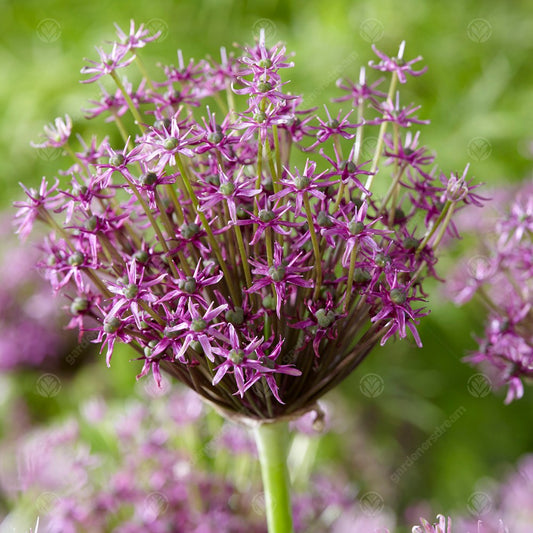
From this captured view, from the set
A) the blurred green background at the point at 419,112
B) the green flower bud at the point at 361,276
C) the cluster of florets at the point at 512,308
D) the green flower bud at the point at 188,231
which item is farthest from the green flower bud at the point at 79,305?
the blurred green background at the point at 419,112

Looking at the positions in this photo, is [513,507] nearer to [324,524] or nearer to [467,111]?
[324,524]

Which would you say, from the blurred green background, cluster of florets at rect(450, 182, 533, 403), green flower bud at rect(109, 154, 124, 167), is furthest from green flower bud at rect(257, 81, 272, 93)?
the blurred green background

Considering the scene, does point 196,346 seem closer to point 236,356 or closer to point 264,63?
point 236,356

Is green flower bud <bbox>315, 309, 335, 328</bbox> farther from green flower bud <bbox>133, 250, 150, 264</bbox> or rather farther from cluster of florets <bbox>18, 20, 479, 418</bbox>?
green flower bud <bbox>133, 250, 150, 264</bbox>

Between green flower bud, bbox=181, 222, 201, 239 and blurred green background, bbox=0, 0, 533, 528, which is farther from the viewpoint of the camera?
blurred green background, bbox=0, 0, 533, 528

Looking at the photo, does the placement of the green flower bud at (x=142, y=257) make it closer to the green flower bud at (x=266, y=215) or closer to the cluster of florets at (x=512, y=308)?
the green flower bud at (x=266, y=215)
